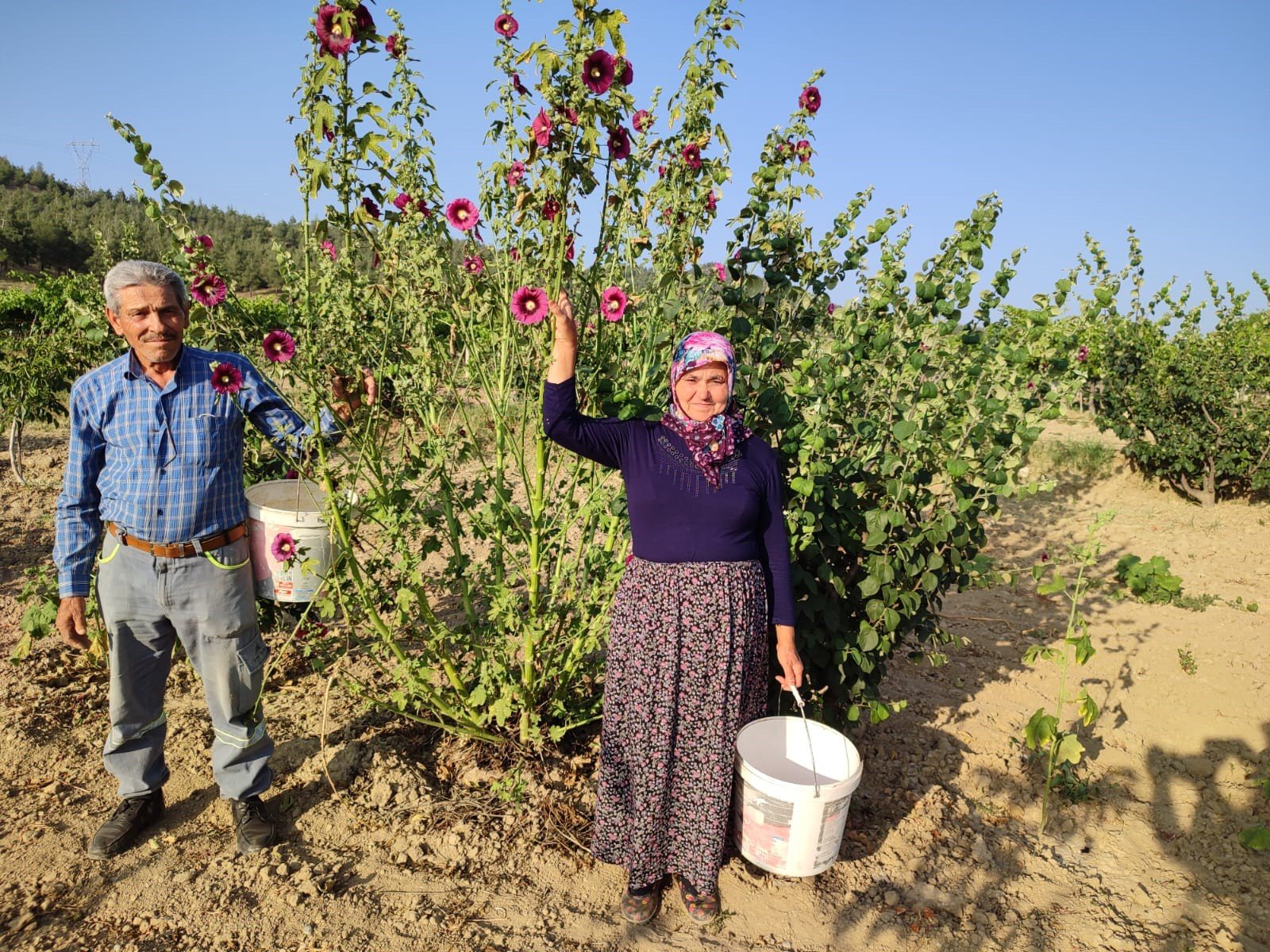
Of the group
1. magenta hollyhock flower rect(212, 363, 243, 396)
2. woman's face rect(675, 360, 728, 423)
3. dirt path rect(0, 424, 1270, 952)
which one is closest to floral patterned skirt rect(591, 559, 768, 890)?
dirt path rect(0, 424, 1270, 952)

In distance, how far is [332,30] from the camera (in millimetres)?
1836

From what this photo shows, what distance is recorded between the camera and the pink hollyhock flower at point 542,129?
6.47 feet

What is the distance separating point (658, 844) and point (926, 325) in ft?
5.55

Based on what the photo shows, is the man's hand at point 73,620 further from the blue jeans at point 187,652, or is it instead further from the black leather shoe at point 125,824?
the black leather shoe at point 125,824

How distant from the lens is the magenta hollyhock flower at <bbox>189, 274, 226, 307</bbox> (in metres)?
1.97

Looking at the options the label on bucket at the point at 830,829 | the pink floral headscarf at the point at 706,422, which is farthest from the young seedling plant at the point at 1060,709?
the pink floral headscarf at the point at 706,422

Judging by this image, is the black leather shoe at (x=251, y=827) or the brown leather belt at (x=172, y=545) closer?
the brown leather belt at (x=172, y=545)

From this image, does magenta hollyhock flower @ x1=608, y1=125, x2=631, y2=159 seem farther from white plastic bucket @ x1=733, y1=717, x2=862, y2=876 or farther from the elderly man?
white plastic bucket @ x1=733, y1=717, x2=862, y2=876

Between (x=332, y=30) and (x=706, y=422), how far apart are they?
131 centimetres

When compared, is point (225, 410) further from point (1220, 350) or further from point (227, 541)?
point (1220, 350)

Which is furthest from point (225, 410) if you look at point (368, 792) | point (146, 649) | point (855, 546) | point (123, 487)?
point (855, 546)

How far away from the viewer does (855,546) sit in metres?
2.42

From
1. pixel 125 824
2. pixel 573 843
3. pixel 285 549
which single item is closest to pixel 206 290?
pixel 285 549

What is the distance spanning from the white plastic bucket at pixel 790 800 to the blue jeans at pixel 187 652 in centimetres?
146
